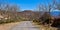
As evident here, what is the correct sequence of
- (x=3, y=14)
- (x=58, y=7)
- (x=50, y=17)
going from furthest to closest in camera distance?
(x=3, y=14) → (x=50, y=17) → (x=58, y=7)

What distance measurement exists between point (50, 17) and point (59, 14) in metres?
4.06

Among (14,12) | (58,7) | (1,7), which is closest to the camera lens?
(58,7)

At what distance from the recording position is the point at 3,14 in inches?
2687

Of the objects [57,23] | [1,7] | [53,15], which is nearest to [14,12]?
[1,7]

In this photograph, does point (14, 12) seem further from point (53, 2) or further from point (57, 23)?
point (53, 2)

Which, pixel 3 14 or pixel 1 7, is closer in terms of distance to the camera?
pixel 1 7

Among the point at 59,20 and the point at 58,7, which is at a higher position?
the point at 58,7

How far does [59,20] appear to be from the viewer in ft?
105

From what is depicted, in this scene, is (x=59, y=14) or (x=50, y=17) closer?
(x=59, y=14)

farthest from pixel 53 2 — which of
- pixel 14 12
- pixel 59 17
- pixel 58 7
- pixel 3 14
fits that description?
pixel 14 12

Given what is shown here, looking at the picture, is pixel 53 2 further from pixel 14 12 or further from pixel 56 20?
pixel 14 12

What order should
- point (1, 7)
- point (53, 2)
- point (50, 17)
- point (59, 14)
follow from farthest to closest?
point (1, 7) → point (50, 17) → point (59, 14) → point (53, 2)

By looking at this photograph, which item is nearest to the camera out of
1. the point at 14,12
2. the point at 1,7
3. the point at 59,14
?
the point at 59,14

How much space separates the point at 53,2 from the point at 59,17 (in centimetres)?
673
